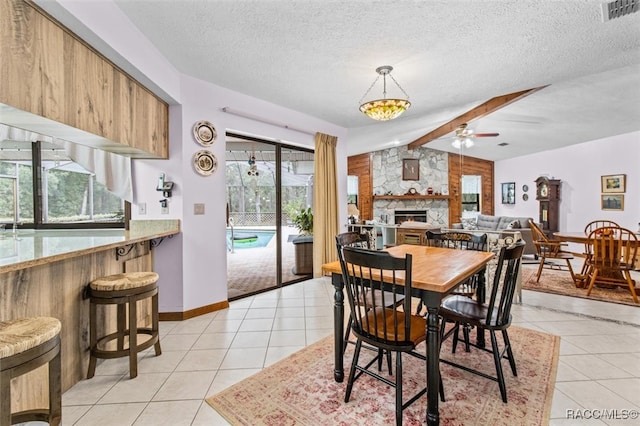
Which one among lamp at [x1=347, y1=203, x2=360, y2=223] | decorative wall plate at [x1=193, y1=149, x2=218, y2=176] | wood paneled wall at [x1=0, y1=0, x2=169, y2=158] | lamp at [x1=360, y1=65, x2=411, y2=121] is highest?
lamp at [x1=360, y1=65, x2=411, y2=121]

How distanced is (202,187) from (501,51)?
3297 millimetres

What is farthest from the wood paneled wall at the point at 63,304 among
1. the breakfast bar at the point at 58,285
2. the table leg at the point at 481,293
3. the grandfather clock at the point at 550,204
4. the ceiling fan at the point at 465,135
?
the grandfather clock at the point at 550,204

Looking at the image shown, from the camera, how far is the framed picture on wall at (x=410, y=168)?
936 centimetres

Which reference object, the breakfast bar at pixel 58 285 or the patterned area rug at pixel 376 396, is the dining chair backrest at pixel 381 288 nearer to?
the patterned area rug at pixel 376 396

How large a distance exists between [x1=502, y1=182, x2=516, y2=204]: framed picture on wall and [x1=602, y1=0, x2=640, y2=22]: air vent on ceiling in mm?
7868

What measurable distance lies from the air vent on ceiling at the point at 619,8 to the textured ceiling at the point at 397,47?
0.05m

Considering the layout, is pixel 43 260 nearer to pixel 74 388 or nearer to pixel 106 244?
pixel 106 244

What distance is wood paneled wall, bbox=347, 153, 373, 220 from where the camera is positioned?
9422 mm

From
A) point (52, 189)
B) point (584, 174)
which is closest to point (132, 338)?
point (52, 189)

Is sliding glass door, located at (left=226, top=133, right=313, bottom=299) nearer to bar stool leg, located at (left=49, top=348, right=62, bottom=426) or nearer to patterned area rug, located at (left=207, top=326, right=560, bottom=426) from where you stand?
patterned area rug, located at (left=207, top=326, right=560, bottom=426)

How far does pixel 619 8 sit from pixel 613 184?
5783mm

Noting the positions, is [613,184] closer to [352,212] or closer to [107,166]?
[352,212]

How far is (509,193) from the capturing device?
942 centimetres

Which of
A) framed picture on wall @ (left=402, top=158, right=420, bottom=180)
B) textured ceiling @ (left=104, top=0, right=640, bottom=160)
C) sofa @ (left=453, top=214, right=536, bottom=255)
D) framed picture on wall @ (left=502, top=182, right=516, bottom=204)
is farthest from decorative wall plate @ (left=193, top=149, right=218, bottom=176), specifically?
framed picture on wall @ (left=502, top=182, right=516, bottom=204)
